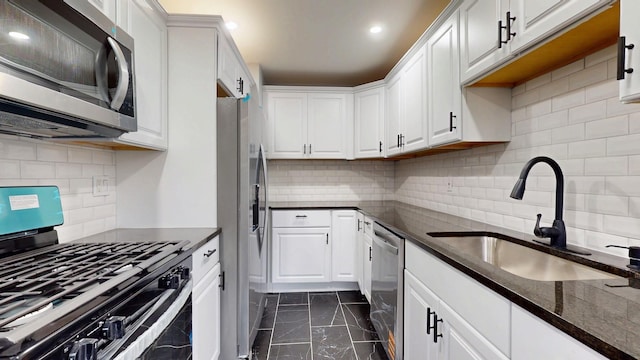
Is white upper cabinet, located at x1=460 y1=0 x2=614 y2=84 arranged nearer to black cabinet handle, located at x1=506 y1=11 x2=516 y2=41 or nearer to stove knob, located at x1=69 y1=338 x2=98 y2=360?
black cabinet handle, located at x1=506 y1=11 x2=516 y2=41

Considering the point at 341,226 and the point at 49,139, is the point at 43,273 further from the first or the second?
the point at 341,226

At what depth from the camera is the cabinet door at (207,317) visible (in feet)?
4.89

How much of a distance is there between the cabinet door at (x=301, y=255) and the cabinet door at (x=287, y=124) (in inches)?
36.2

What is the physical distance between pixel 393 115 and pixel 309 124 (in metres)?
1.03

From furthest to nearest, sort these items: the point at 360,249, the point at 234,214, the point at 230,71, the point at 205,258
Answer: the point at 360,249 < the point at 230,71 < the point at 234,214 < the point at 205,258

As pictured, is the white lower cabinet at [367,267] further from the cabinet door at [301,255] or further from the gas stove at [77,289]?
the gas stove at [77,289]

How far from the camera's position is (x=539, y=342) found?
2.41 ft

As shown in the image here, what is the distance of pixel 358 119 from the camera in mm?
3570

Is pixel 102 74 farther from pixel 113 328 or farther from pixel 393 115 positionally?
pixel 393 115

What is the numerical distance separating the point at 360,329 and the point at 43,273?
2179mm

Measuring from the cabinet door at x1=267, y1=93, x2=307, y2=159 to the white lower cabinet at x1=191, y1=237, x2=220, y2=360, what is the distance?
1873 mm

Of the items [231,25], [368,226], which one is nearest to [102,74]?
[231,25]

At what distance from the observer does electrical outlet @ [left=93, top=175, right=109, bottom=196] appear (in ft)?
5.51

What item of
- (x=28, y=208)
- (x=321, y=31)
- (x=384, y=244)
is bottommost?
(x=384, y=244)
